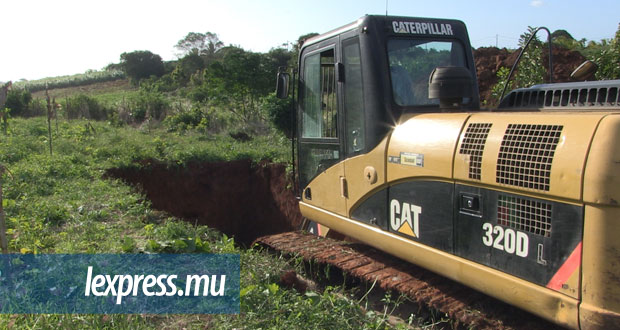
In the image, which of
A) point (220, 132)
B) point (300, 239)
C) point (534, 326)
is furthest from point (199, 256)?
point (220, 132)

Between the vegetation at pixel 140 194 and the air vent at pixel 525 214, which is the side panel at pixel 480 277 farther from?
the vegetation at pixel 140 194

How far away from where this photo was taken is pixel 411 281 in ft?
14.4

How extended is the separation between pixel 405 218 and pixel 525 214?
46.7 inches

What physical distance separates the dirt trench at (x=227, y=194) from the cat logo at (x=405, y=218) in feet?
20.7

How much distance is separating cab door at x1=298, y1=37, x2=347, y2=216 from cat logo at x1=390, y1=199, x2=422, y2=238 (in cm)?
76

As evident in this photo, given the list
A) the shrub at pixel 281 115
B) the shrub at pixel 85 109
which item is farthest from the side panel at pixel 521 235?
the shrub at pixel 85 109

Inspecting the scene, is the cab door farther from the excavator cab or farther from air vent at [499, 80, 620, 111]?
air vent at [499, 80, 620, 111]

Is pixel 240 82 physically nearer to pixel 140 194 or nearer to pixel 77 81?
pixel 140 194

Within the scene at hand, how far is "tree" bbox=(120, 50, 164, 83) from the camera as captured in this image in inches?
2007

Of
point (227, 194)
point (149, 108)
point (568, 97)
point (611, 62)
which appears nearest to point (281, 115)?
point (227, 194)

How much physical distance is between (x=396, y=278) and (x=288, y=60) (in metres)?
36.6

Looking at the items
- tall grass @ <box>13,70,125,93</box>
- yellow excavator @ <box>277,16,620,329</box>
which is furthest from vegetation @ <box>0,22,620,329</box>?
tall grass @ <box>13,70,125,93</box>

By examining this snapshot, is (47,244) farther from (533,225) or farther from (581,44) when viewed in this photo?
(581,44)

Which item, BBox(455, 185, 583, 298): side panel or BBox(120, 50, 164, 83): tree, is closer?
BBox(455, 185, 583, 298): side panel
